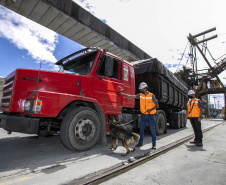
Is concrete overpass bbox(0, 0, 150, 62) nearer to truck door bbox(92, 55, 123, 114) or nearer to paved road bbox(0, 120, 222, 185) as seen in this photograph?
truck door bbox(92, 55, 123, 114)

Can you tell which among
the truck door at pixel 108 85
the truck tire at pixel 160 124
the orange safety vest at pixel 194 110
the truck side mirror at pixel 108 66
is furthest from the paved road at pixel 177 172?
the truck tire at pixel 160 124

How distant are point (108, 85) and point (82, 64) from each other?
93cm

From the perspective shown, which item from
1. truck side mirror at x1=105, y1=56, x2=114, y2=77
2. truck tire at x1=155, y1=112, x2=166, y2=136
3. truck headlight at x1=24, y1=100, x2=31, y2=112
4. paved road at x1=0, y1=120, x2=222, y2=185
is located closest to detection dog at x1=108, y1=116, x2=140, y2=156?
paved road at x1=0, y1=120, x2=222, y2=185

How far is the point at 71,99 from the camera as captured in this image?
124 inches

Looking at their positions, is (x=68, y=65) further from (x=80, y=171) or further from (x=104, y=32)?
(x=104, y=32)

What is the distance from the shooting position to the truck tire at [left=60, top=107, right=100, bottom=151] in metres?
3.03

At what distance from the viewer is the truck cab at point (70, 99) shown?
280 cm

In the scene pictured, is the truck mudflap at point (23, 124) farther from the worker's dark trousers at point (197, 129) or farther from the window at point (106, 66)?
the worker's dark trousers at point (197, 129)

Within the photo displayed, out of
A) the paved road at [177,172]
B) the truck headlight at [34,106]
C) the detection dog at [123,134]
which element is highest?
the truck headlight at [34,106]

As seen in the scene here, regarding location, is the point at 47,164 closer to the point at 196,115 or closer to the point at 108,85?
the point at 108,85

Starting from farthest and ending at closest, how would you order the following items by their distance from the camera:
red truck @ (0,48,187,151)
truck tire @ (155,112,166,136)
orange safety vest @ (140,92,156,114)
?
truck tire @ (155,112,166,136)
orange safety vest @ (140,92,156,114)
red truck @ (0,48,187,151)

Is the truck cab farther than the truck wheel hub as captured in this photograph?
No

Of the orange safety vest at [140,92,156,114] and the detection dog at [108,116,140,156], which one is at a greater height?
the orange safety vest at [140,92,156,114]

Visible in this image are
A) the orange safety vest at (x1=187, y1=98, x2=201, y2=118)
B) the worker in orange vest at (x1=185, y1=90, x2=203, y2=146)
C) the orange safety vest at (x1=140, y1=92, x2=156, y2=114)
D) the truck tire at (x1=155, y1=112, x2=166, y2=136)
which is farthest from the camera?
the truck tire at (x1=155, y1=112, x2=166, y2=136)
